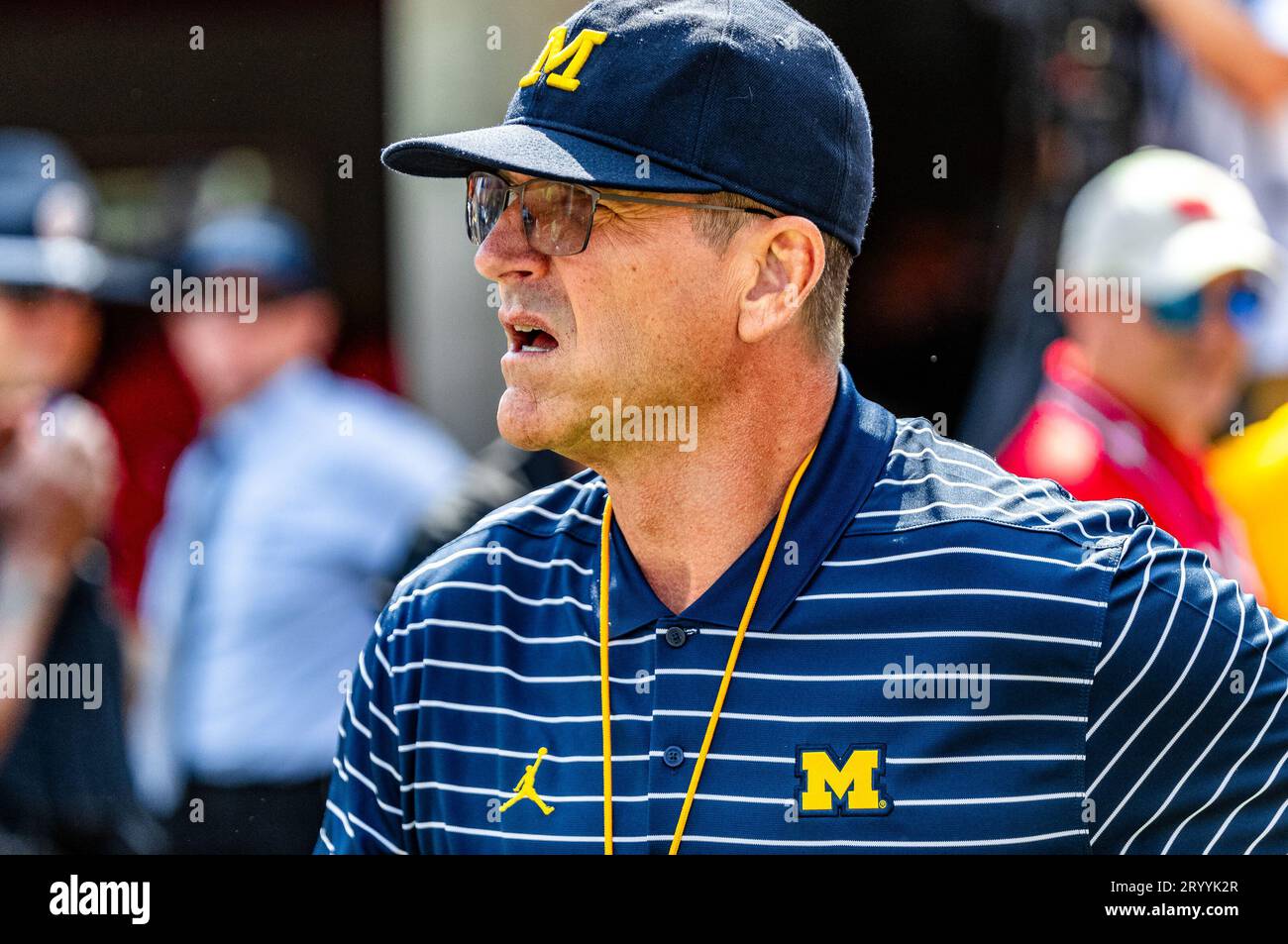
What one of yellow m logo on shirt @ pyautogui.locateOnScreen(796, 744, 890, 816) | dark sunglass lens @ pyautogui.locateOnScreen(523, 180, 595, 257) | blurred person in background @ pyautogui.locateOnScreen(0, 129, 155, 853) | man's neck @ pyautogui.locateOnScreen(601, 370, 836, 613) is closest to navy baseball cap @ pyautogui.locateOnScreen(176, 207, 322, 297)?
blurred person in background @ pyautogui.locateOnScreen(0, 129, 155, 853)

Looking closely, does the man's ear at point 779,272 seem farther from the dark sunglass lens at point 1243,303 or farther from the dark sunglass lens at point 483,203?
the dark sunglass lens at point 1243,303

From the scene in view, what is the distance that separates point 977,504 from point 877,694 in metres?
0.29

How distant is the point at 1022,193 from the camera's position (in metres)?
4.73

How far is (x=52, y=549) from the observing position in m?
4.11

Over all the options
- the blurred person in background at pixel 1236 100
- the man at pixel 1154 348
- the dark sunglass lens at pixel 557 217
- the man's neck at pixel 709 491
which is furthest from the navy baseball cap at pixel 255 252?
the man's neck at pixel 709 491

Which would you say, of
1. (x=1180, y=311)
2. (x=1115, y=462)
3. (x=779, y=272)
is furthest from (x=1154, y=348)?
(x=779, y=272)

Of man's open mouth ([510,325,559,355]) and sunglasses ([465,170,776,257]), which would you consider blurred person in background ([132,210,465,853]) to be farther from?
sunglasses ([465,170,776,257])

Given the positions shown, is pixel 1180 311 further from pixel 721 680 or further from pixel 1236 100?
pixel 721 680

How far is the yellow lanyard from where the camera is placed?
6.51 feet

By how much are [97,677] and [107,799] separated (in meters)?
0.29

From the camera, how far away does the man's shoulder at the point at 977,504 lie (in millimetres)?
2043
